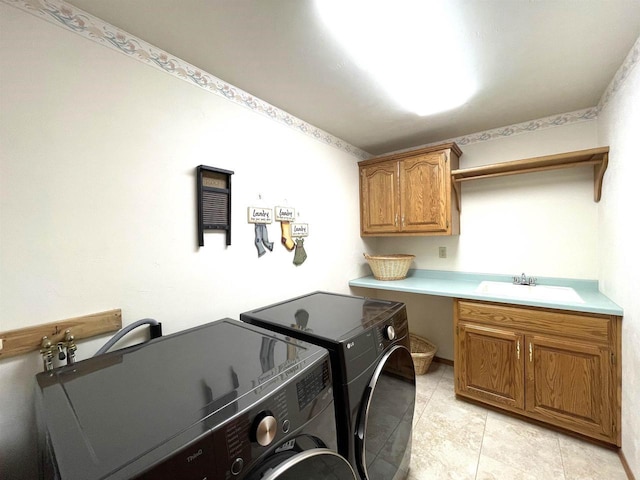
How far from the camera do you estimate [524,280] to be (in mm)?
2193

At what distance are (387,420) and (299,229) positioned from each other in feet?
4.26

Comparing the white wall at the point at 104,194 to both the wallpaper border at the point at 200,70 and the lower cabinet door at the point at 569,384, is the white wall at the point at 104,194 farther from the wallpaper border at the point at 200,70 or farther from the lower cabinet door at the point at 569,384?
the lower cabinet door at the point at 569,384

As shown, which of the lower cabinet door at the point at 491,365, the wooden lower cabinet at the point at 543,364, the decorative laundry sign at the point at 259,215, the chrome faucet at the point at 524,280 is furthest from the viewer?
the chrome faucet at the point at 524,280

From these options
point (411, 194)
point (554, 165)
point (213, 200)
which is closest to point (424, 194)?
point (411, 194)

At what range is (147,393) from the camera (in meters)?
0.69

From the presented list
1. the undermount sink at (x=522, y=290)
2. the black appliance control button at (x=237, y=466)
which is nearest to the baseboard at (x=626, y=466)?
the undermount sink at (x=522, y=290)

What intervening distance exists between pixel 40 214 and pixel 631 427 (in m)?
2.85

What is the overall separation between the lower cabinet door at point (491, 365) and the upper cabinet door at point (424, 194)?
857mm

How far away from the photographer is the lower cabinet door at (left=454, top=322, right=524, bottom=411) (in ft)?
5.91

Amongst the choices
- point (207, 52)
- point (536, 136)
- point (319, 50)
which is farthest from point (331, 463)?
point (536, 136)

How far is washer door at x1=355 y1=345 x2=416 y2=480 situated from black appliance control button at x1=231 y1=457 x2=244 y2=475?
523mm

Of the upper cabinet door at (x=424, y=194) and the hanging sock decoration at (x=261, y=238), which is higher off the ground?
the upper cabinet door at (x=424, y=194)

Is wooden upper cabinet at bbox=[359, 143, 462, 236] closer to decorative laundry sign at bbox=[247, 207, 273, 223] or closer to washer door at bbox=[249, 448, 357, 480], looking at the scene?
decorative laundry sign at bbox=[247, 207, 273, 223]

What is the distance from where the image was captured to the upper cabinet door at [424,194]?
87.6 inches
